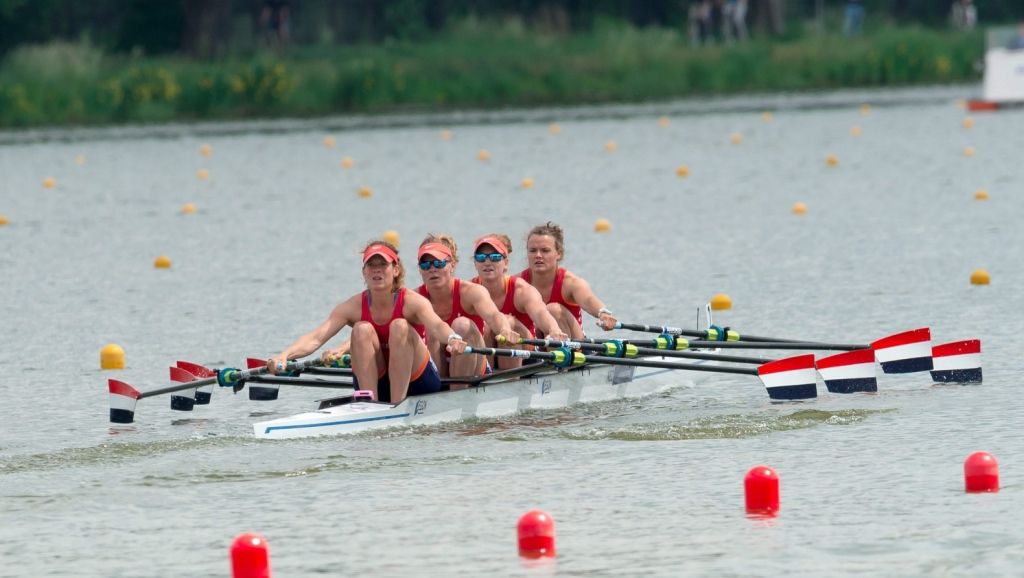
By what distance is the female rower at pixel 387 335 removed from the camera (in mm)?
12539

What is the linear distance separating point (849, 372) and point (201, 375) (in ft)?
13.8

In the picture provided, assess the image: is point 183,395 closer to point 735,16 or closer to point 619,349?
point 619,349

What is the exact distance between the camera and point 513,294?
45.5 ft

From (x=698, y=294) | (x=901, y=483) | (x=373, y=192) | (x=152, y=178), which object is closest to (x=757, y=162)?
(x=373, y=192)

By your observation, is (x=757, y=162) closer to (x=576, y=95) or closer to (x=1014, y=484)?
(x=576, y=95)

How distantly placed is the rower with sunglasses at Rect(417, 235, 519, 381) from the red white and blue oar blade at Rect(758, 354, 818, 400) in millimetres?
1610

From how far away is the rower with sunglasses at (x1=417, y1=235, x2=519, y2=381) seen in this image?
13109 millimetres

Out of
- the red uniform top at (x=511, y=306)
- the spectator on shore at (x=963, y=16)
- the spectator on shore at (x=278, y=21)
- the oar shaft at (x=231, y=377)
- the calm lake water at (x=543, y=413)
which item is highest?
the spectator on shore at (x=278, y=21)

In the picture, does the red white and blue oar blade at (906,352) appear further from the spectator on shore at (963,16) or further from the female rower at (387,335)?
the spectator on shore at (963,16)

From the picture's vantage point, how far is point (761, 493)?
9.88 meters

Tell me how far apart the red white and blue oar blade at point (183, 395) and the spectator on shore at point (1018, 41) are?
1058 inches

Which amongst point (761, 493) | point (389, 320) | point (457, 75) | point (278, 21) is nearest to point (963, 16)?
point (457, 75)

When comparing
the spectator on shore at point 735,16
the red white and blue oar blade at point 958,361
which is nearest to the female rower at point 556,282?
the red white and blue oar blade at point 958,361

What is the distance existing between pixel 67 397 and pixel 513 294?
3124 millimetres
